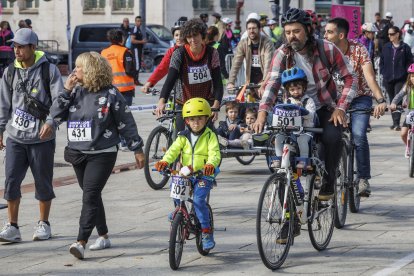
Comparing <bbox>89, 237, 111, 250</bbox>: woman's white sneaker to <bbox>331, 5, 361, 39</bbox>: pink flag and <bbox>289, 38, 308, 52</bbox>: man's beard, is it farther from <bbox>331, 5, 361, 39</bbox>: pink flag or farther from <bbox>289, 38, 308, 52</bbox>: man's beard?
<bbox>331, 5, 361, 39</bbox>: pink flag

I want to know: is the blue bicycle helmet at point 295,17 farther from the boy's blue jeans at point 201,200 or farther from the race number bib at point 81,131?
the race number bib at point 81,131

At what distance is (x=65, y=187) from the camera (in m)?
13.8

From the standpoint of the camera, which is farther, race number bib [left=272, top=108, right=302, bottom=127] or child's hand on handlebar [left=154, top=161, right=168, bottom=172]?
race number bib [left=272, top=108, right=302, bottom=127]

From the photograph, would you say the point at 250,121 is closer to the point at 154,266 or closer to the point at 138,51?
the point at 154,266

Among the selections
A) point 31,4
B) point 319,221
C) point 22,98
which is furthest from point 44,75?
point 31,4

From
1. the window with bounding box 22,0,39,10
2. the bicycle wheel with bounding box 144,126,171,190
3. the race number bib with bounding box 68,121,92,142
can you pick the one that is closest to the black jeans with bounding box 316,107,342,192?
the race number bib with bounding box 68,121,92,142

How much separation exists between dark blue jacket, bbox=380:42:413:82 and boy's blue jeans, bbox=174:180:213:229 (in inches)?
499

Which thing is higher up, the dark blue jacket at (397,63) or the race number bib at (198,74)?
the race number bib at (198,74)

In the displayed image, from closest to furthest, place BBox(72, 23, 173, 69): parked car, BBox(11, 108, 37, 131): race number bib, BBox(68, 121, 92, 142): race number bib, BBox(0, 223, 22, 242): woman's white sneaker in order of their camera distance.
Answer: BBox(68, 121, 92, 142): race number bib, BBox(0, 223, 22, 242): woman's white sneaker, BBox(11, 108, 37, 131): race number bib, BBox(72, 23, 173, 69): parked car

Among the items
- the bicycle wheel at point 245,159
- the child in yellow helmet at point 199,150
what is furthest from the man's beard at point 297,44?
the bicycle wheel at point 245,159

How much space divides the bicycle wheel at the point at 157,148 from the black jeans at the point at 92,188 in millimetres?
3938

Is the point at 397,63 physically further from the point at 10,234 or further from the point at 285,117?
the point at 285,117

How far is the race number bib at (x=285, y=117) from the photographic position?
9.20m

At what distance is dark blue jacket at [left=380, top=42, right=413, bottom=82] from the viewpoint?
21.5 meters
